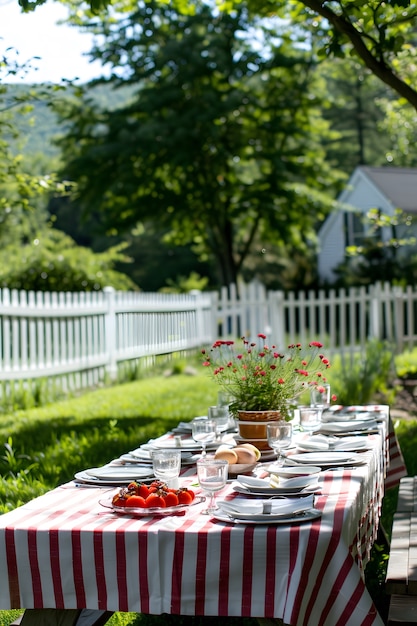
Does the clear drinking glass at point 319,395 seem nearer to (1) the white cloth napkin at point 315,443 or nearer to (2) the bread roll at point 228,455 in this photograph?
(1) the white cloth napkin at point 315,443

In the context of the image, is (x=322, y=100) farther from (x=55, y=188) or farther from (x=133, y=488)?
(x=133, y=488)

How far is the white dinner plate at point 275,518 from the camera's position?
289 cm

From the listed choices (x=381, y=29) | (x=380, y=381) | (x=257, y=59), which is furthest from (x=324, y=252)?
(x=381, y=29)

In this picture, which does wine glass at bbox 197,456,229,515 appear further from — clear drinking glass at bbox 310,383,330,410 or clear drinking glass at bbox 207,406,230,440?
clear drinking glass at bbox 310,383,330,410

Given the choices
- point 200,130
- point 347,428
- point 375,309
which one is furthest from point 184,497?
point 200,130

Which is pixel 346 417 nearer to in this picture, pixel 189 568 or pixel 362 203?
pixel 189 568

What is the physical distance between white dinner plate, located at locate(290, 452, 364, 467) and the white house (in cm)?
2902

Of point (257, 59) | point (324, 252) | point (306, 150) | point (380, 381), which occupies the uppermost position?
point (257, 59)

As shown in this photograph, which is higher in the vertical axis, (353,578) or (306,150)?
(306,150)

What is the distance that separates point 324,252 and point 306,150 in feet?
41.7

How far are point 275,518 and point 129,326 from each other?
12.3 metres

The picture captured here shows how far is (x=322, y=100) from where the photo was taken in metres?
25.2

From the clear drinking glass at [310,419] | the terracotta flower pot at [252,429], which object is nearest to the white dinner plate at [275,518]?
the terracotta flower pot at [252,429]

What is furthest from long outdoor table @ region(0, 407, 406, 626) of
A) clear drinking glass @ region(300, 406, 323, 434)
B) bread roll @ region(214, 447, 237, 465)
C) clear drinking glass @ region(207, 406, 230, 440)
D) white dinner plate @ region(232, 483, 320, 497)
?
clear drinking glass @ region(300, 406, 323, 434)
